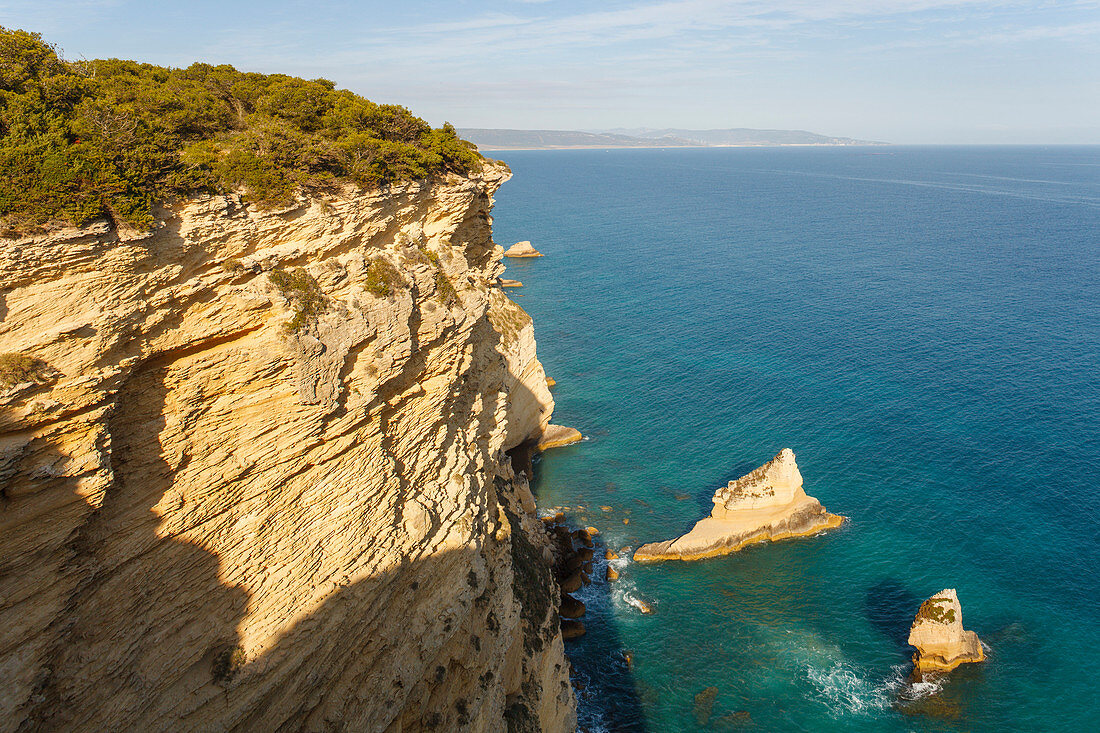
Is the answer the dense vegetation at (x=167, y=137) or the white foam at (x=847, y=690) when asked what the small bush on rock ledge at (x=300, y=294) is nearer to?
the dense vegetation at (x=167, y=137)

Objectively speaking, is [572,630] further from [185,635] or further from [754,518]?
[185,635]

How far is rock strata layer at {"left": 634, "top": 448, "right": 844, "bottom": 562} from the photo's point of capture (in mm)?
44875

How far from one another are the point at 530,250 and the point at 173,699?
11566cm

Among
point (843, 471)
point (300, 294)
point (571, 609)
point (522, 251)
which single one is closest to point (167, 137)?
point (300, 294)

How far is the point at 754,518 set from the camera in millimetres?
46219

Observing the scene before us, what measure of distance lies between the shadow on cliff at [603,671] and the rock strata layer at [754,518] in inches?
210

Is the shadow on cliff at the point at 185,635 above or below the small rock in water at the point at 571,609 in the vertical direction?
above

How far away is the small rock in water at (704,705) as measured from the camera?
33438mm

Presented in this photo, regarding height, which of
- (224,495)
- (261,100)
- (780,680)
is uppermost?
(261,100)

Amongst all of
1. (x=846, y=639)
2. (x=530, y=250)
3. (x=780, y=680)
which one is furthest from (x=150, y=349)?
(x=530, y=250)

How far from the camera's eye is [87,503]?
14.7 m

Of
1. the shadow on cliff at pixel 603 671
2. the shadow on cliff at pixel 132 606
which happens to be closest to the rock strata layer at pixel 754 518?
the shadow on cliff at pixel 603 671

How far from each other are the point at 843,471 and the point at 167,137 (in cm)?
5243

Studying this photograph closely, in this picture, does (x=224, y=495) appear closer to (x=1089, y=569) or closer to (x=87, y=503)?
(x=87, y=503)
